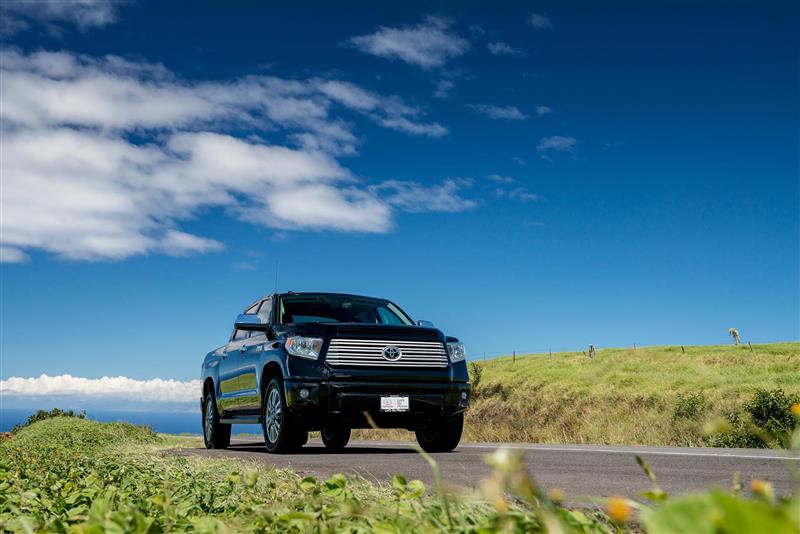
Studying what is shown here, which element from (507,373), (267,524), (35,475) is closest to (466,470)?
(35,475)

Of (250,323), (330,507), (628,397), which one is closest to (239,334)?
(250,323)

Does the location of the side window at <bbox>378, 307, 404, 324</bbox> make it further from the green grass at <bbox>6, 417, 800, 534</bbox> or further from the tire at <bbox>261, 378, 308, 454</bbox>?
the green grass at <bbox>6, 417, 800, 534</bbox>

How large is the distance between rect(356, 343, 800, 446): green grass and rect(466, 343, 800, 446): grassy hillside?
33mm

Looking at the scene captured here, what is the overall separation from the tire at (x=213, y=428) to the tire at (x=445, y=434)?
13.3 ft

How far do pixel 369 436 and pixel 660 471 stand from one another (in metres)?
16.4

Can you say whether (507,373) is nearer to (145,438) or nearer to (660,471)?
(145,438)

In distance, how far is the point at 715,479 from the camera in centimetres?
598

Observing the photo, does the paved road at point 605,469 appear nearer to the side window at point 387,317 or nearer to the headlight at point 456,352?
the headlight at point 456,352

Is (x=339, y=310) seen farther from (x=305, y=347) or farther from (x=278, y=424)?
(x=278, y=424)

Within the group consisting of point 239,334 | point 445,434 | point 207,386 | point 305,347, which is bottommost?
point 445,434

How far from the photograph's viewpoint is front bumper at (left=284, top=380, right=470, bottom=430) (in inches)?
380

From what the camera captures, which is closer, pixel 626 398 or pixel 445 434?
pixel 445 434

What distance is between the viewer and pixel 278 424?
10102mm

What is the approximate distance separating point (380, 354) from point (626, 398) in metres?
26.0
